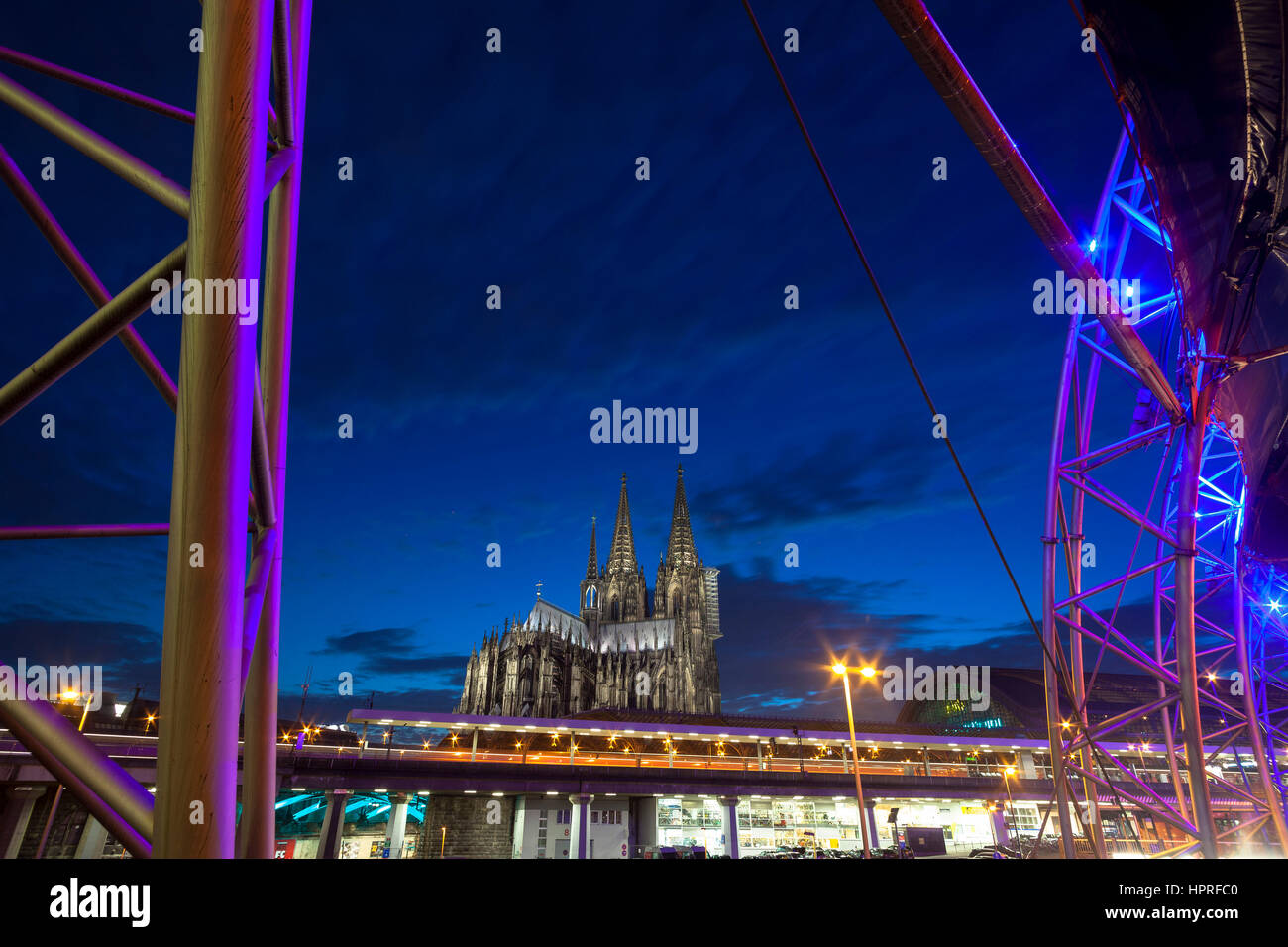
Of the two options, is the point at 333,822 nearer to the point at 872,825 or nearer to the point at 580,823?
the point at 580,823

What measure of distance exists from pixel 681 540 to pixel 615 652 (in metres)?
25.1

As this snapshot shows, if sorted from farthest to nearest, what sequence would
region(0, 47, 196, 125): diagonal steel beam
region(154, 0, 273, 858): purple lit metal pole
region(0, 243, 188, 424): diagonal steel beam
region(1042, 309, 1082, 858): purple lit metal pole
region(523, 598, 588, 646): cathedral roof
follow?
region(523, 598, 588, 646): cathedral roof
region(1042, 309, 1082, 858): purple lit metal pole
region(0, 47, 196, 125): diagonal steel beam
region(0, 243, 188, 424): diagonal steel beam
region(154, 0, 273, 858): purple lit metal pole

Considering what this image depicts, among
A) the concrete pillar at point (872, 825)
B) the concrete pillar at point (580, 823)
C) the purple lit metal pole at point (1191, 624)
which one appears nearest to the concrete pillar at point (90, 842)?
the concrete pillar at point (580, 823)

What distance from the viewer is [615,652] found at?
111 meters

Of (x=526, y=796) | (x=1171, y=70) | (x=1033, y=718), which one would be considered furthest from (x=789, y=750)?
(x=1171, y=70)

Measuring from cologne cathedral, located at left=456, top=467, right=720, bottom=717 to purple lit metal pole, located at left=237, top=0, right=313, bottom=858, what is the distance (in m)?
97.4

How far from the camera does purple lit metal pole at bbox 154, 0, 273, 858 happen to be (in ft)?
8.71

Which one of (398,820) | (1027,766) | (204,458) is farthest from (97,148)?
(1027,766)

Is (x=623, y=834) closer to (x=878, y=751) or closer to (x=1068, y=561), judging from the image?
(x=878, y=751)

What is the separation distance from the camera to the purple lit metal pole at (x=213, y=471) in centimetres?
266

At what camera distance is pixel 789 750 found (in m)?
57.8

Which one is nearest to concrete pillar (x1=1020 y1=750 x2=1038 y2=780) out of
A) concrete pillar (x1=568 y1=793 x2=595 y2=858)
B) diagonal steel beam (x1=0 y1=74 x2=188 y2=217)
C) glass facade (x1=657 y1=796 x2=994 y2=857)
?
glass facade (x1=657 y1=796 x2=994 y2=857)

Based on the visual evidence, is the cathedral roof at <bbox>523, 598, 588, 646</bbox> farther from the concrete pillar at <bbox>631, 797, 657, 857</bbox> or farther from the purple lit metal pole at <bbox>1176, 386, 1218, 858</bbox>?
the purple lit metal pole at <bbox>1176, 386, 1218, 858</bbox>
